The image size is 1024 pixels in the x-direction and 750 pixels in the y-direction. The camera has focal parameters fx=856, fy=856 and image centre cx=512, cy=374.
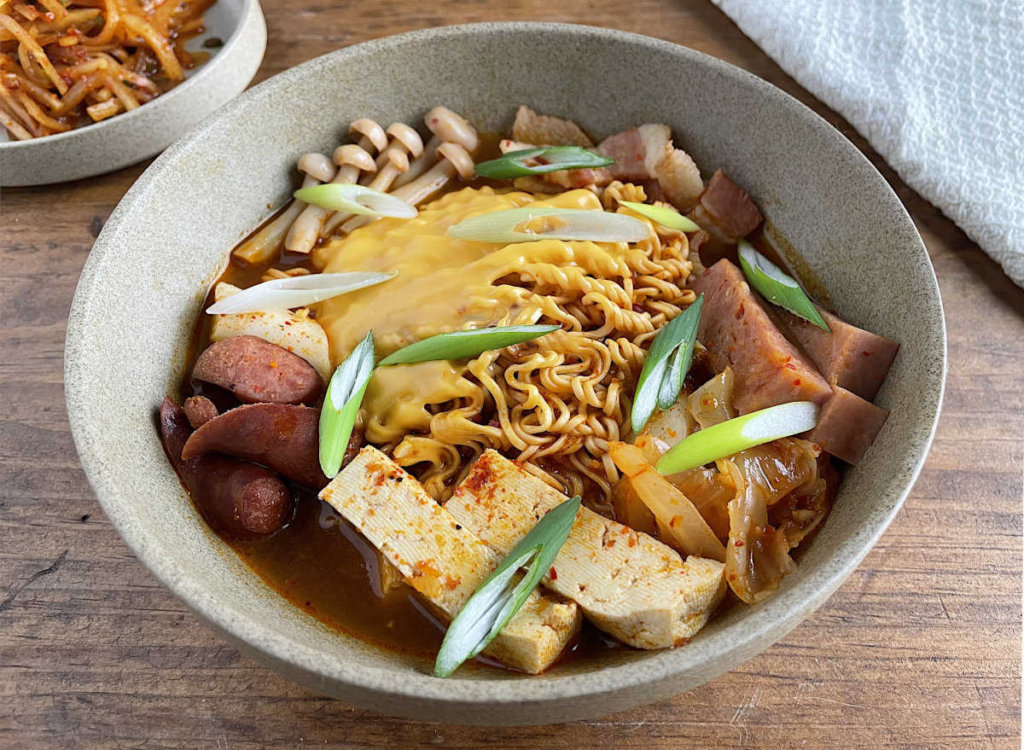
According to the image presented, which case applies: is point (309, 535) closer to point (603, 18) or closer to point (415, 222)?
point (415, 222)

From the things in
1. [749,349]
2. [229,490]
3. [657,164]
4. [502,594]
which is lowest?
[229,490]

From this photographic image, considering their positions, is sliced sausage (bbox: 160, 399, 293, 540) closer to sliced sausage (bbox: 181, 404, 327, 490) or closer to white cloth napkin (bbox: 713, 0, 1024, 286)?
sliced sausage (bbox: 181, 404, 327, 490)

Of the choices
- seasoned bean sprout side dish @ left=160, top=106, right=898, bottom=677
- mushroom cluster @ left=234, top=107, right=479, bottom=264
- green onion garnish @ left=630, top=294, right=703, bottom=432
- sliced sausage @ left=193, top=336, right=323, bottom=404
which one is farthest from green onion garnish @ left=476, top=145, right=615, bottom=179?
sliced sausage @ left=193, top=336, right=323, bottom=404

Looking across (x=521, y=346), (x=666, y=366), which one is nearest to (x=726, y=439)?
(x=666, y=366)

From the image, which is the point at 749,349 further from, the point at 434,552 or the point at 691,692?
the point at 434,552

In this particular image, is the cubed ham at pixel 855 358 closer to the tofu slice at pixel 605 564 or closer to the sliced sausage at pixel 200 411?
the tofu slice at pixel 605 564

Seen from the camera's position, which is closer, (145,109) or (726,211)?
(726,211)
